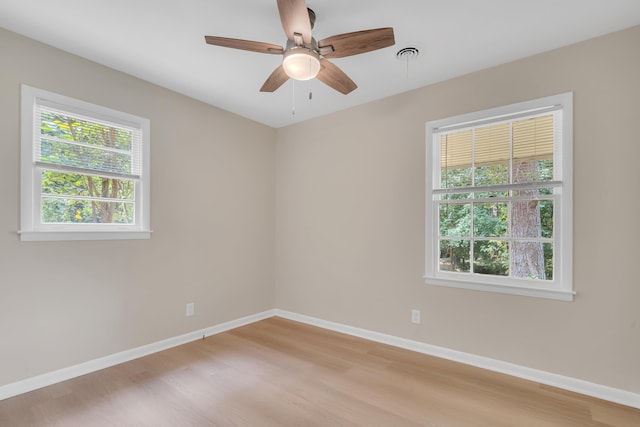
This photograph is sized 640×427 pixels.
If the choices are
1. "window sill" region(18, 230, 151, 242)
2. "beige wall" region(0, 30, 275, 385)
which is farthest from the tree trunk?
"window sill" region(18, 230, 151, 242)

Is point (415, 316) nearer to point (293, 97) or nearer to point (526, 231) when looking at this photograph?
point (526, 231)

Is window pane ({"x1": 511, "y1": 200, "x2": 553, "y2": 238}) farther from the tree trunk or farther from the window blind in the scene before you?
the window blind

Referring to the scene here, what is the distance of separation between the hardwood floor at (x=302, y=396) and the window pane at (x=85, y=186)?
1495 mm

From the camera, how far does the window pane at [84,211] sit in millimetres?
2434

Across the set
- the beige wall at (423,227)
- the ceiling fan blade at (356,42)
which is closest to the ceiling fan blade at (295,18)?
the ceiling fan blade at (356,42)

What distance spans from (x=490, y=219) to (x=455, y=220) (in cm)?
29

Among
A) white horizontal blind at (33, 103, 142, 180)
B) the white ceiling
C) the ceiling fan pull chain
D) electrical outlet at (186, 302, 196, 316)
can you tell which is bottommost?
electrical outlet at (186, 302, 196, 316)

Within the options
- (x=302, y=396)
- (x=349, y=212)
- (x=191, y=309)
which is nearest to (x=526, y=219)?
(x=349, y=212)

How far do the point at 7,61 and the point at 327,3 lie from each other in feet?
7.61

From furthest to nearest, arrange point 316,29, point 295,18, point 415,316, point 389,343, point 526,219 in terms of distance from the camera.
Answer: point 389,343, point 415,316, point 526,219, point 316,29, point 295,18

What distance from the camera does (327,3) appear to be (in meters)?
1.92

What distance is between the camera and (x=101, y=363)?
264 centimetres

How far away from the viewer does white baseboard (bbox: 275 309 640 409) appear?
2.18 metres

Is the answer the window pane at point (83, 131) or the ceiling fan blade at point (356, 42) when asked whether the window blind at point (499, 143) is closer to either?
the ceiling fan blade at point (356, 42)
